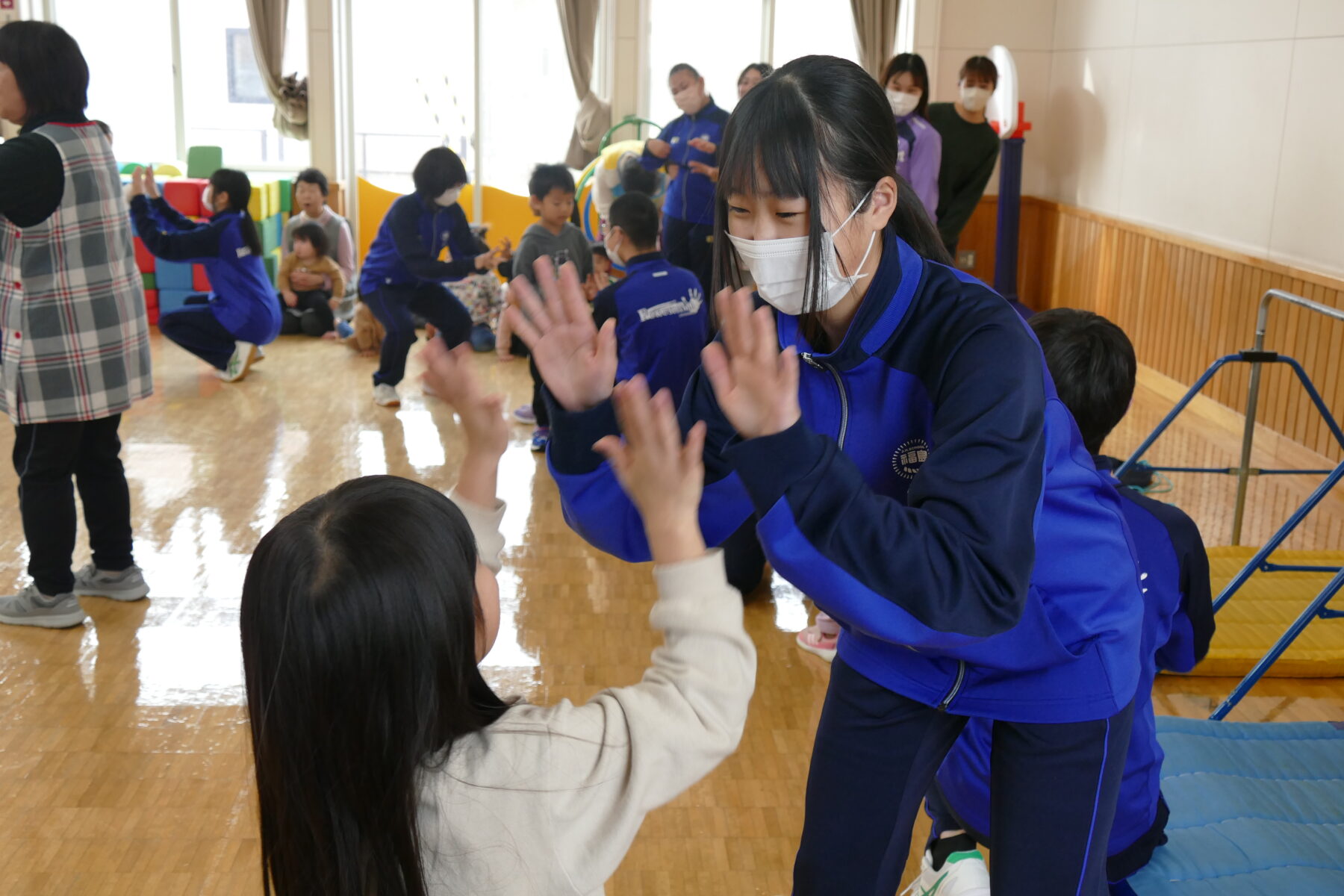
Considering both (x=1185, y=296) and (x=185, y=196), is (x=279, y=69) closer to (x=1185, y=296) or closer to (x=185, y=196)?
(x=185, y=196)

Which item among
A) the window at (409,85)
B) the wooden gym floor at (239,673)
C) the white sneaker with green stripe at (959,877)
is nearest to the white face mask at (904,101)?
the wooden gym floor at (239,673)

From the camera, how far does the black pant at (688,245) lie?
5738mm

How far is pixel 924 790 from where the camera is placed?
1480mm

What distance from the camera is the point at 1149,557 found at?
Answer: 1.84 metres

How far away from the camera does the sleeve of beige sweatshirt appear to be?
101 centimetres

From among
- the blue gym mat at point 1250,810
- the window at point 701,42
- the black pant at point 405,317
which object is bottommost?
the blue gym mat at point 1250,810

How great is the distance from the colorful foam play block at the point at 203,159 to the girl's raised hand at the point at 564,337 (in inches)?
308

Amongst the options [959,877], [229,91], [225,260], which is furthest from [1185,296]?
[229,91]

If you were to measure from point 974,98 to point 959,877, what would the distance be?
5909 millimetres

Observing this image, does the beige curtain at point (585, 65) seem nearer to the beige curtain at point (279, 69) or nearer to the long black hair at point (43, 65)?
the beige curtain at point (279, 69)

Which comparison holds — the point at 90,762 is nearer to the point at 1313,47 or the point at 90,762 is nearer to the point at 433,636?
the point at 433,636

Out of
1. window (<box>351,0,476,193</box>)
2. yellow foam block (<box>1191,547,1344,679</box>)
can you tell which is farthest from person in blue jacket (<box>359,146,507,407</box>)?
yellow foam block (<box>1191,547,1344,679</box>)

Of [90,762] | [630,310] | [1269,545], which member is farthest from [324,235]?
[1269,545]

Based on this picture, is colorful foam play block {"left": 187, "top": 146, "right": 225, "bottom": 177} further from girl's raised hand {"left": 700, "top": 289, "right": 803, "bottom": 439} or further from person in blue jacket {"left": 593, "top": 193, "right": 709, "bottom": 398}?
girl's raised hand {"left": 700, "top": 289, "right": 803, "bottom": 439}
